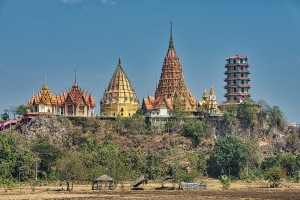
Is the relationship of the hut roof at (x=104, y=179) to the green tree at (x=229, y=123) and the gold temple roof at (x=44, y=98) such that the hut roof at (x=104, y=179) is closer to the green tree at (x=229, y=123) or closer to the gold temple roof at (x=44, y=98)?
the gold temple roof at (x=44, y=98)

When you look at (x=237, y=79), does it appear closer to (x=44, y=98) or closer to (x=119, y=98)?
(x=119, y=98)

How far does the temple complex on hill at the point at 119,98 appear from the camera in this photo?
358ft

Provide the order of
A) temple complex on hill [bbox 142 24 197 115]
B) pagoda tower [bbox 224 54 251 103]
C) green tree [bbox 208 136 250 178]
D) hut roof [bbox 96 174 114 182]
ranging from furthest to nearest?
pagoda tower [bbox 224 54 251 103] → temple complex on hill [bbox 142 24 197 115] → green tree [bbox 208 136 250 178] → hut roof [bbox 96 174 114 182]

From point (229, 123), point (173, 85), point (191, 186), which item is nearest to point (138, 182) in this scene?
point (191, 186)

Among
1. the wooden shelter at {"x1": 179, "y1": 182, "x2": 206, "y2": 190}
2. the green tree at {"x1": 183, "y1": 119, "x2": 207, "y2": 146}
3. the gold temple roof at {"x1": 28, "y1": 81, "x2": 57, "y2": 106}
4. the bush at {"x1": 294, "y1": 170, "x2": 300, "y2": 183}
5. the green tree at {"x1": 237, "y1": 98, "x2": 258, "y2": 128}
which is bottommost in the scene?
the wooden shelter at {"x1": 179, "y1": 182, "x2": 206, "y2": 190}

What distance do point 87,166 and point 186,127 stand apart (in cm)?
2342

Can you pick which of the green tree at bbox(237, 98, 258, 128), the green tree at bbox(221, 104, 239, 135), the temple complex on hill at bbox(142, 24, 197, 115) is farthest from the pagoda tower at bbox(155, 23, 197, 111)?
the green tree at bbox(237, 98, 258, 128)

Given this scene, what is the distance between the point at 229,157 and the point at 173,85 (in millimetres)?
23979

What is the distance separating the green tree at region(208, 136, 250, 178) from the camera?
303ft

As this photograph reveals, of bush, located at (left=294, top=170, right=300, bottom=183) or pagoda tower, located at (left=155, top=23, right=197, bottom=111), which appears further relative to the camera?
pagoda tower, located at (left=155, top=23, right=197, bottom=111)

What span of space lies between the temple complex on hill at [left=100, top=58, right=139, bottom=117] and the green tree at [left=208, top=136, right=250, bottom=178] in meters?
20.6

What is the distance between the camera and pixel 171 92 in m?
112

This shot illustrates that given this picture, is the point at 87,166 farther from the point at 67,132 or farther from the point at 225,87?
the point at 225,87

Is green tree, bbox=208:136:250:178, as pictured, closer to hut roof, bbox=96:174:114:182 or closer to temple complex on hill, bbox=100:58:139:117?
temple complex on hill, bbox=100:58:139:117
